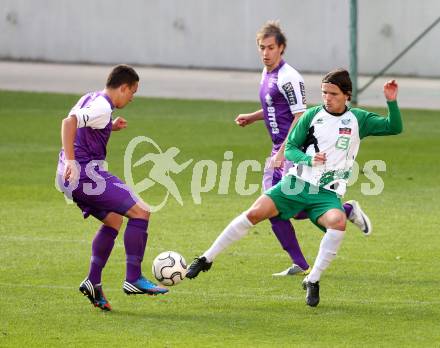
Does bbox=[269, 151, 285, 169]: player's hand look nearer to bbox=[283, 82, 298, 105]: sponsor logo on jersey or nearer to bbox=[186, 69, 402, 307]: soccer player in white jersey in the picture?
bbox=[283, 82, 298, 105]: sponsor logo on jersey

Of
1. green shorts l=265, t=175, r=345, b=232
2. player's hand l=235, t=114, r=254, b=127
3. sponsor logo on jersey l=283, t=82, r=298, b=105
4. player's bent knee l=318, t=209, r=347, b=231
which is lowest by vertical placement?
player's bent knee l=318, t=209, r=347, b=231

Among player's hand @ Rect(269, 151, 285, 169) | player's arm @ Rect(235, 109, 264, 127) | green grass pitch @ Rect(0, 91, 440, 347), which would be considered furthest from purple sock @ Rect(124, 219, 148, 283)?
player's arm @ Rect(235, 109, 264, 127)

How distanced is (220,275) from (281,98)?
1722mm

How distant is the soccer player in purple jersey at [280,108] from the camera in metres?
11.2

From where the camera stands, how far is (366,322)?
30.2 ft

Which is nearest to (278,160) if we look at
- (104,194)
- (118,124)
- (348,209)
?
(348,209)

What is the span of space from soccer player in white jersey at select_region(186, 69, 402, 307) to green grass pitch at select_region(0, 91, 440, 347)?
628 millimetres

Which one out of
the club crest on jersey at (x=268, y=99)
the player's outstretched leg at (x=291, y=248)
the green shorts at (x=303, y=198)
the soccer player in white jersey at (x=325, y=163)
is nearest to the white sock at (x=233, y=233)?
the soccer player in white jersey at (x=325, y=163)

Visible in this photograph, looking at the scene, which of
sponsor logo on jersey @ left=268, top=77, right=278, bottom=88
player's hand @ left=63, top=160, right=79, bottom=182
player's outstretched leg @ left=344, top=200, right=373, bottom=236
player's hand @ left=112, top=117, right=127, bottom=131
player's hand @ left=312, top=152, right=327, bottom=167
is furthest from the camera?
sponsor logo on jersey @ left=268, top=77, right=278, bottom=88

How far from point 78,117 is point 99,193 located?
653 mm

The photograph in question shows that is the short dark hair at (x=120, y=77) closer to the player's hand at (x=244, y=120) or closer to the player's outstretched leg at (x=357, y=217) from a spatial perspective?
the player's hand at (x=244, y=120)

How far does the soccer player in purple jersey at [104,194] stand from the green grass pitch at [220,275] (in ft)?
0.68

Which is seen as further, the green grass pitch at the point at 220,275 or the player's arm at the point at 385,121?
the player's arm at the point at 385,121

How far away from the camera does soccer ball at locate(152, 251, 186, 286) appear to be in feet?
32.5
